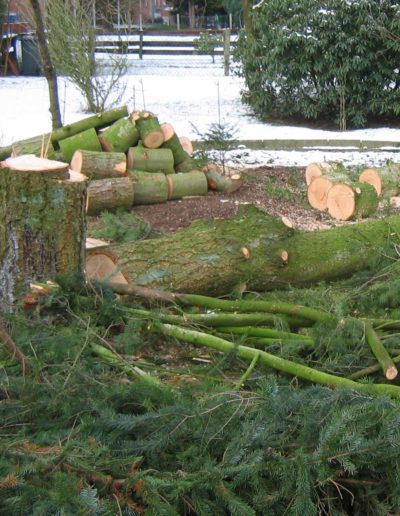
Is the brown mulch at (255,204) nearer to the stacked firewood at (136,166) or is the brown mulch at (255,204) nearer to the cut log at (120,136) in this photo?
the stacked firewood at (136,166)

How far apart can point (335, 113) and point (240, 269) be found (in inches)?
368

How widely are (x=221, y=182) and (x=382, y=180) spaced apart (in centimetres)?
173

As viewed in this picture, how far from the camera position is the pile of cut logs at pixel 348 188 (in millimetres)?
7641

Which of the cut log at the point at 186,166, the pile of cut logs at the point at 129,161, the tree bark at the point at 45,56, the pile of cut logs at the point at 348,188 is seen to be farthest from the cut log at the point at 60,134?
the pile of cut logs at the point at 348,188

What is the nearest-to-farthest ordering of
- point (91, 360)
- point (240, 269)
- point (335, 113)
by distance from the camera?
point (91, 360)
point (240, 269)
point (335, 113)

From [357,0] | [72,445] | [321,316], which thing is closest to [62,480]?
[72,445]

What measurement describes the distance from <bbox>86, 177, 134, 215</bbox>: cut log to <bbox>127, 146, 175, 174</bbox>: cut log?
539mm

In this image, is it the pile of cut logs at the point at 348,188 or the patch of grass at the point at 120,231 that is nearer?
the patch of grass at the point at 120,231

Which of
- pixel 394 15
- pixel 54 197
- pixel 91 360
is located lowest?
pixel 91 360

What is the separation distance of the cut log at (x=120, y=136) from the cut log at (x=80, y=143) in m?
0.11

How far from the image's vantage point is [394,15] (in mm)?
12469

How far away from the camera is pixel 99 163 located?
7441mm

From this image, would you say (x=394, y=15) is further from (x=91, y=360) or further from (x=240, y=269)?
(x=91, y=360)

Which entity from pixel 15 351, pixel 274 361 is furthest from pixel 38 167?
pixel 274 361
